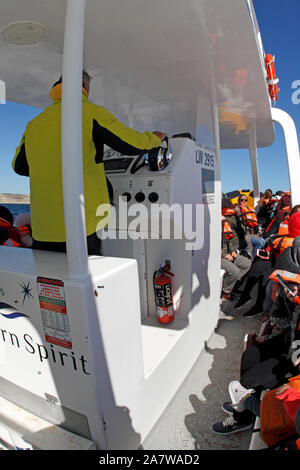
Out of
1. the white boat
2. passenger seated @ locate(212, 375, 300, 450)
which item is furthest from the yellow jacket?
passenger seated @ locate(212, 375, 300, 450)

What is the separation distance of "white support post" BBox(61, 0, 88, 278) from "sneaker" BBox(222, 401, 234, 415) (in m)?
1.42

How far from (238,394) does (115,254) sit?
1398mm

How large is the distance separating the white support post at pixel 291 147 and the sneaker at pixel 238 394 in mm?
2592

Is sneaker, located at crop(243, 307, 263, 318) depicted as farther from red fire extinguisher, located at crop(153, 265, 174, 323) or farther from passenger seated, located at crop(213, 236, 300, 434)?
red fire extinguisher, located at crop(153, 265, 174, 323)

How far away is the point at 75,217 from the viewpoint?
1.26 m

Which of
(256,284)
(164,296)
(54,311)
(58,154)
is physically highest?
(58,154)

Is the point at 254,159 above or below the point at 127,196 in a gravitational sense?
above

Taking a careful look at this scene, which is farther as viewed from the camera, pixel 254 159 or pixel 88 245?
pixel 254 159

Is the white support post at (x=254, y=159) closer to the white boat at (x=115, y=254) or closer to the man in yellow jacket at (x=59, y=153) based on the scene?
the white boat at (x=115, y=254)

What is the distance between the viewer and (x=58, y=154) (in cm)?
148

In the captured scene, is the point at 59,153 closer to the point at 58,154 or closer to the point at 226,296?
the point at 58,154

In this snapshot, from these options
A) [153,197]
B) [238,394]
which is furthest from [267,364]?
[153,197]

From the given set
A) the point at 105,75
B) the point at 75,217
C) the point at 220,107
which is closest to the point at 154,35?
the point at 105,75
